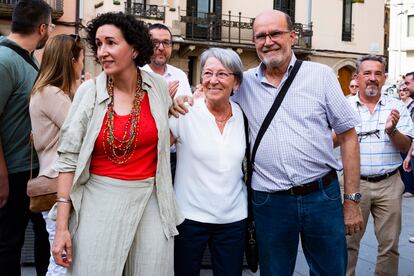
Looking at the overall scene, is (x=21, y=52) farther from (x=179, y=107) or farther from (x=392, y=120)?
(x=392, y=120)

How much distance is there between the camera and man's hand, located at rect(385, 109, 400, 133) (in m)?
4.22

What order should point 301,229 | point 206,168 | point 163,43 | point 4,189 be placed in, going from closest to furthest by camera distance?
1. point 206,168
2. point 301,229
3. point 4,189
4. point 163,43

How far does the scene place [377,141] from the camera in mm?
4449

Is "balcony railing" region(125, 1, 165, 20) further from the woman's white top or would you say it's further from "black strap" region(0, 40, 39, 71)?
the woman's white top

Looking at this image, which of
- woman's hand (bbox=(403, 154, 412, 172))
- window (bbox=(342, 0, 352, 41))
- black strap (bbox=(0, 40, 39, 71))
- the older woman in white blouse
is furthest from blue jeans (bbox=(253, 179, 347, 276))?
window (bbox=(342, 0, 352, 41))

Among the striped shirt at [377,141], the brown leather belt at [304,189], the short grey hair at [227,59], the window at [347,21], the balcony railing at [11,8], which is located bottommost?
the brown leather belt at [304,189]

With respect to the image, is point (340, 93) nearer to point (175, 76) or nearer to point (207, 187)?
point (207, 187)

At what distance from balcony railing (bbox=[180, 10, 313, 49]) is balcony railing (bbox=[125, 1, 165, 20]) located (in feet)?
4.83

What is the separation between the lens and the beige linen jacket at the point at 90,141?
2.82m

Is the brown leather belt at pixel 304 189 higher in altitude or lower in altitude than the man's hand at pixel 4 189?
higher

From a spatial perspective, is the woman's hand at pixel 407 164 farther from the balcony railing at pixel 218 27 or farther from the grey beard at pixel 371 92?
the balcony railing at pixel 218 27

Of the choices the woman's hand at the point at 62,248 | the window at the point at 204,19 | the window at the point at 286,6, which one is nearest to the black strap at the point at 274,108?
the woman's hand at the point at 62,248

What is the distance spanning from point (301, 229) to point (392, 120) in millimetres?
1411

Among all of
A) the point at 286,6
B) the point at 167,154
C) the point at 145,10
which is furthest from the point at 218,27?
the point at 167,154
